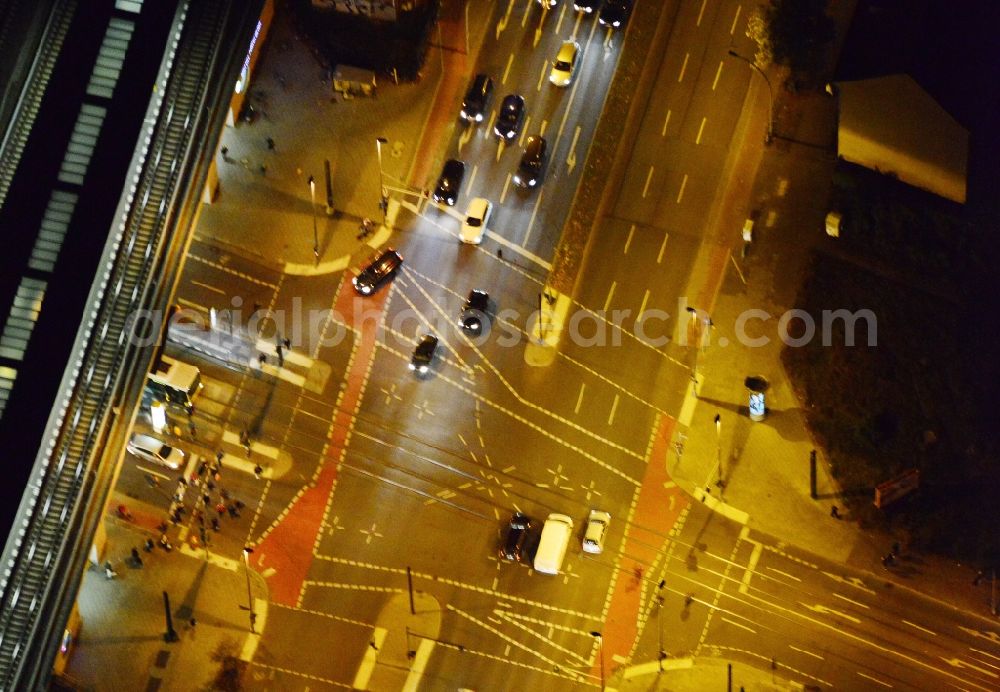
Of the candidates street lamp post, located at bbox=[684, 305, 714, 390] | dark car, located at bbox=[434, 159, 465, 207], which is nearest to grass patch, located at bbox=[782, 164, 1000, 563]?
street lamp post, located at bbox=[684, 305, 714, 390]

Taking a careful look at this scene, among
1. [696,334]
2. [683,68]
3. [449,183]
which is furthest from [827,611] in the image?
[683,68]

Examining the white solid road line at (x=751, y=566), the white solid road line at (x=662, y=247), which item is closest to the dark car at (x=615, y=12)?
the white solid road line at (x=662, y=247)

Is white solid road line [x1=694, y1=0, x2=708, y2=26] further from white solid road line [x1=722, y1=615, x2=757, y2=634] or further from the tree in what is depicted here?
white solid road line [x1=722, y1=615, x2=757, y2=634]

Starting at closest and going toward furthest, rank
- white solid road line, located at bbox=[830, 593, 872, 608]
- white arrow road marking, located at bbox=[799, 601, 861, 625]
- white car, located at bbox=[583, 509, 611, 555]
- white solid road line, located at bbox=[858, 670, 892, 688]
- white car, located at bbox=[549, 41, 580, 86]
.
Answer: white solid road line, located at bbox=[858, 670, 892, 688]
white car, located at bbox=[583, 509, 611, 555]
white arrow road marking, located at bbox=[799, 601, 861, 625]
white solid road line, located at bbox=[830, 593, 872, 608]
white car, located at bbox=[549, 41, 580, 86]

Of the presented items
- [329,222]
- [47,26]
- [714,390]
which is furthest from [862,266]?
[47,26]

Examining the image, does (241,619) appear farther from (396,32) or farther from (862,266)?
(862,266)

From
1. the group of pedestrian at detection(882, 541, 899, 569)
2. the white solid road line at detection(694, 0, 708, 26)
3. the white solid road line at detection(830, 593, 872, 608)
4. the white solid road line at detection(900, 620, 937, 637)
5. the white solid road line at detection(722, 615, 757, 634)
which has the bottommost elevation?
the white solid road line at detection(722, 615, 757, 634)

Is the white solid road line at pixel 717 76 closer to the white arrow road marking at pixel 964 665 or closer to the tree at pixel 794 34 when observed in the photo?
the tree at pixel 794 34
